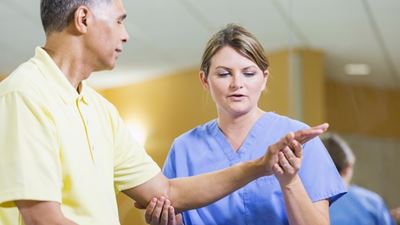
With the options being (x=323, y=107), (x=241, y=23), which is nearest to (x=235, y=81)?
(x=241, y=23)

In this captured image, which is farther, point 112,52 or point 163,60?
Result: point 163,60

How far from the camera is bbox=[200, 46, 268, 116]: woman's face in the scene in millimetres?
1362

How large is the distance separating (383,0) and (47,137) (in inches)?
67.7

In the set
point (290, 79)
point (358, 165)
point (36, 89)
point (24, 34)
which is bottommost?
point (358, 165)

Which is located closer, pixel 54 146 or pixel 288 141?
pixel 54 146

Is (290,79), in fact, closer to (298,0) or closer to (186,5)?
(298,0)

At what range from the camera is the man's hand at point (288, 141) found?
1.12 metres

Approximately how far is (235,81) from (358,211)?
739 millimetres

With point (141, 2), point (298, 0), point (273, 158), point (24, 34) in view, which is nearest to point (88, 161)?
point (273, 158)

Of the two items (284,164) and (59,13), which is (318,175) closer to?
(284,164)

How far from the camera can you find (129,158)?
131 centimetres

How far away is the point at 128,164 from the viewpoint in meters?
1.30

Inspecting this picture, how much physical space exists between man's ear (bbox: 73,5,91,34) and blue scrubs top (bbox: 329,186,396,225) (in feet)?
3.10

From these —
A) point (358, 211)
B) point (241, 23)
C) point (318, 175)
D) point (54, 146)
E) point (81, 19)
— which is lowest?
point (358, 211)
